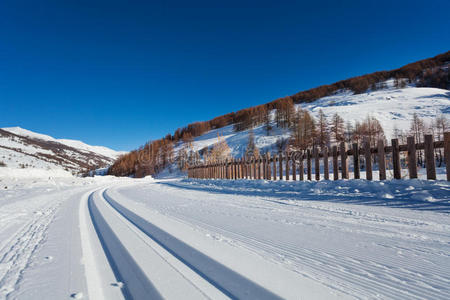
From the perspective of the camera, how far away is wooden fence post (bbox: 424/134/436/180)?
453 cm

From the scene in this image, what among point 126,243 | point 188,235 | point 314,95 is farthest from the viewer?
point 314,95

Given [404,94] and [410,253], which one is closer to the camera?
[410,253]

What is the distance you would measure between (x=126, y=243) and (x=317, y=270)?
1717mm

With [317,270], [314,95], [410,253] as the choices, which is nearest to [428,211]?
[410,253]

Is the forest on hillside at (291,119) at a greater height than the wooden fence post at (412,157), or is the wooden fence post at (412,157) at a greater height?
the forest on hillside at (291,119)

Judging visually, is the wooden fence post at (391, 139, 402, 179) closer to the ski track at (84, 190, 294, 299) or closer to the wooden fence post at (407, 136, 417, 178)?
the wooden fence post at (407, 136, 417, 178)

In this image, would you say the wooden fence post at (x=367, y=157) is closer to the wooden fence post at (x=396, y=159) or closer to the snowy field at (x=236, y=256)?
the wooden fence post at (x=396, y=159)

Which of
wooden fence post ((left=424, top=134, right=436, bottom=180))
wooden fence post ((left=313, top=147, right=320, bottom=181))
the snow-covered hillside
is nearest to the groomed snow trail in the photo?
wooden fence post ((left=424, top=134, right=436, bottom=180))

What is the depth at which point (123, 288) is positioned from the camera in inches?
50.8

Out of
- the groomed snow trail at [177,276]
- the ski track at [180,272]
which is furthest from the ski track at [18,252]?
the ski track at [180,272]

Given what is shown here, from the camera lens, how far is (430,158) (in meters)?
4.57

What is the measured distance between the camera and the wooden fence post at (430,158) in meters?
4.53

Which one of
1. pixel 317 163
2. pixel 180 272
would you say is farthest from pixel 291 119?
pixel 180 272

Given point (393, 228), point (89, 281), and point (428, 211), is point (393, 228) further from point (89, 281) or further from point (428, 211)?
point (89, 281)
